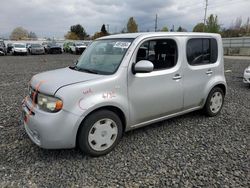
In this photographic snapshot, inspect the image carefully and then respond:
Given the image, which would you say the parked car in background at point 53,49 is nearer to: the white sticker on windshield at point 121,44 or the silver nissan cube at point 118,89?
the silver nissan cube at point 118,89

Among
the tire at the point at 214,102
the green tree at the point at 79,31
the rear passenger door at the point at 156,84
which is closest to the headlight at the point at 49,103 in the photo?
the rear passenger door at the point at 156,84

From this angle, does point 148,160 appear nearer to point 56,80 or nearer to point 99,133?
point 99,133

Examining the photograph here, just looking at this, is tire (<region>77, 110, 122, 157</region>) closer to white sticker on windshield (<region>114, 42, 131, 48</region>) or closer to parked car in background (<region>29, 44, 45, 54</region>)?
white sticker on windshield (<region>114, 42, 131, 48</region>)

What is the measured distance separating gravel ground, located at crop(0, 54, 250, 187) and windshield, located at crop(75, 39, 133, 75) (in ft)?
4.18

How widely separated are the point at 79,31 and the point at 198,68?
254 ft

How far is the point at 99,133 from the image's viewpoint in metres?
3.12

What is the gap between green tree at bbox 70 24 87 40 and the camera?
76150mm

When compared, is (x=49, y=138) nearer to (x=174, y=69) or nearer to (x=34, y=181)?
(x=34, y=181)

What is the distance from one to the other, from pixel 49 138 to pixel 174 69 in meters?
2.31

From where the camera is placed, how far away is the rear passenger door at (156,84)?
336 cm

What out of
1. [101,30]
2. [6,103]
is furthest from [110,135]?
[101,30]

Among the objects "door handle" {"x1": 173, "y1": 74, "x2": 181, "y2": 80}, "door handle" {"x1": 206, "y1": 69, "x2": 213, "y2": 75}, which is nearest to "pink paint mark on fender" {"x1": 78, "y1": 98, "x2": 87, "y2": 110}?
"door handle" {"x1": 173, "y1": 74, "x2": 181, "y2": 80}

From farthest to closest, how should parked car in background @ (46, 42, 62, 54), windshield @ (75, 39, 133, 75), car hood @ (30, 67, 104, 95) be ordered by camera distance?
parked car in background @ (46, 42, 62, 54), windshield @ (75, 39, 133, 75), car hood @ (30, 67, 104, 95)

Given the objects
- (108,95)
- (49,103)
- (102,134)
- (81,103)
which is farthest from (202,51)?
(49,103)
